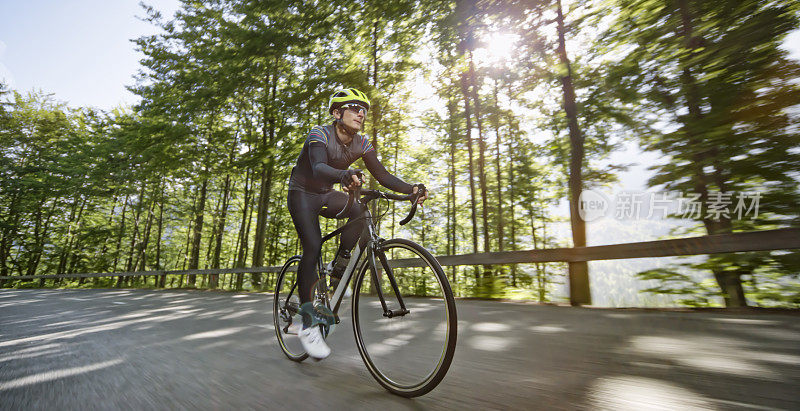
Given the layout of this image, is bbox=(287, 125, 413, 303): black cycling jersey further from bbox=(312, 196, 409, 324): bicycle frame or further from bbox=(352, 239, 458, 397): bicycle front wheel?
bbox=(352, 239, 458, 397): bicycle front wheel

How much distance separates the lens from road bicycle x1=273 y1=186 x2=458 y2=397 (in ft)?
7.57

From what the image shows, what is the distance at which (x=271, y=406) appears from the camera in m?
2.32

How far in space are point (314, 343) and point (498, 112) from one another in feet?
42.5

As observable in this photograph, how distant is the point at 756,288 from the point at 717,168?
6.25 ft

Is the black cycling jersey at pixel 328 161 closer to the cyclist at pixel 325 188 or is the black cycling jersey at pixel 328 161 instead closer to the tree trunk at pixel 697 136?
the cyclist at pixel 325 188

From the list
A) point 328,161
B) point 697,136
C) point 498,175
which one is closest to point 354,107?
point 328,161

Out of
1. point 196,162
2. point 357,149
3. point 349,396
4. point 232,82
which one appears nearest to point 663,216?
point 357,149

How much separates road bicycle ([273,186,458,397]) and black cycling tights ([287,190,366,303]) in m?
0.08

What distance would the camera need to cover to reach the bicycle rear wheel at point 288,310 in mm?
3619

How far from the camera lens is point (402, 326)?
2.83 m

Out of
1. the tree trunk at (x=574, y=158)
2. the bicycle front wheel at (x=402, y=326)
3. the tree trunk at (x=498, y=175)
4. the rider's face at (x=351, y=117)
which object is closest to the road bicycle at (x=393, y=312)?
the bicycle front wheel at (x=402, y=326)

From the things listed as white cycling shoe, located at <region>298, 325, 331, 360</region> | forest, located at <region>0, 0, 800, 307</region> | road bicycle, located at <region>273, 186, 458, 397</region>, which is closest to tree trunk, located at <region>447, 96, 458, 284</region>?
forest, located at <region>0, 0, 800, 307</region>

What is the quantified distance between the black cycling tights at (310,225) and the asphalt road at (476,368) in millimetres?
703

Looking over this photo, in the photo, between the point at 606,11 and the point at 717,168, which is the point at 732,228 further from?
the point at 606,11
